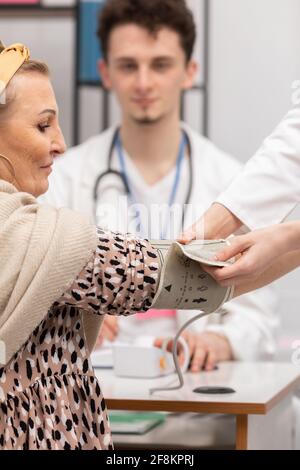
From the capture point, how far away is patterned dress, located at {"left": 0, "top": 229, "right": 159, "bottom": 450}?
1.08m

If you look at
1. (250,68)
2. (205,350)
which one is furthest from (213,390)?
(250,68)

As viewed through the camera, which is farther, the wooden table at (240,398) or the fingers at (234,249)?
the wooden table at (240,398)

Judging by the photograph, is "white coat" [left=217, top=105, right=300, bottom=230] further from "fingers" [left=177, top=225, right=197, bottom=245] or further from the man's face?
the man's face

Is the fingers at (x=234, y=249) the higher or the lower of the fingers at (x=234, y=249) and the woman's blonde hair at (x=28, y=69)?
the lower

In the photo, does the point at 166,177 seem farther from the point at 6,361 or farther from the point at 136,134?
the point at 6,361

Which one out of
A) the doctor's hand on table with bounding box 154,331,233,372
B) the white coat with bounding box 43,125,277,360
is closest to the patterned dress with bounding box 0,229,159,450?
the doctor's hand on table with bounding box 154,331,233,372

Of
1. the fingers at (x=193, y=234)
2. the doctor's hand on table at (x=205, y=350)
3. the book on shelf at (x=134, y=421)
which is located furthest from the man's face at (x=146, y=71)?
the fingers at (x=193, y=234)

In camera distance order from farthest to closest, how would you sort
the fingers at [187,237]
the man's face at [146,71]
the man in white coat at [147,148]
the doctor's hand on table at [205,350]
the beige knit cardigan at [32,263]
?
the man's face at [146,71] < the man in white coat at [147,148] < the doctor's hand on table at [205,350] < the fingers at [187,237] < the beige knit cardigan at [32,263]

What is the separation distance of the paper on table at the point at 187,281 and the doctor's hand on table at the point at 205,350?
0.61m

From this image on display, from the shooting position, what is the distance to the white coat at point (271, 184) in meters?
1.53

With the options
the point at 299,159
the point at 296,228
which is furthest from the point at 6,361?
the point at 299,159

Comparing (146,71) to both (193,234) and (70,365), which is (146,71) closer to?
(193,234)

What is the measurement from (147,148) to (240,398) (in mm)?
1140

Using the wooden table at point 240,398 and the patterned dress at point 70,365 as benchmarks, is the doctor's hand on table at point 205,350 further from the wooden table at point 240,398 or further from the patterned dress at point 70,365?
the patterned dress at point 70,365
